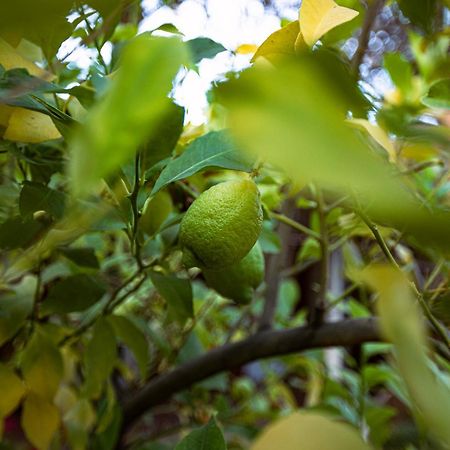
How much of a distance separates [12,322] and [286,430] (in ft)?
1.24

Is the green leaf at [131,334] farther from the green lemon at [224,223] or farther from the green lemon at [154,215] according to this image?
the green lemon at [224,223]

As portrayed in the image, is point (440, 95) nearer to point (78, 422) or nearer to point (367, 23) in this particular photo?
point (367, 23)

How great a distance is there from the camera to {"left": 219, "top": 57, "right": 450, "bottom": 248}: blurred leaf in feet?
0.51

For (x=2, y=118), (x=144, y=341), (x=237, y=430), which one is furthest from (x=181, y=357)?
(x=2, y=118)

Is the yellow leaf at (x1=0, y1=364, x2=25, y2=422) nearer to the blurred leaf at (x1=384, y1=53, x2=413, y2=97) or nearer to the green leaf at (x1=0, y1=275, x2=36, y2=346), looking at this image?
the green leaf at (x1=0, y1=275, x2=36, y2=346)

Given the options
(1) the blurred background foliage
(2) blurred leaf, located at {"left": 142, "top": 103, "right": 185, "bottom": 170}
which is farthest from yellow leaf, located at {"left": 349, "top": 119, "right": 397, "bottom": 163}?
(2) blurred leaf, located at {"left": 142, "top": 103, "right": 185, "bottom": 170}

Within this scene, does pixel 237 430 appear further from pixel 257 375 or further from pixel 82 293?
pixel 257 375

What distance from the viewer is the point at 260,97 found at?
170 mm

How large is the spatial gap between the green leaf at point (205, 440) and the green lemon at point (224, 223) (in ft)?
0.32

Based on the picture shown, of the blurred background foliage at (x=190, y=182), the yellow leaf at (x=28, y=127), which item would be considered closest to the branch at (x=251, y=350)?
the blurred background foliage at (x=190, y=182)

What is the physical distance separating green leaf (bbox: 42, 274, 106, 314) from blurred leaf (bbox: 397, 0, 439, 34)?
0.33 metres

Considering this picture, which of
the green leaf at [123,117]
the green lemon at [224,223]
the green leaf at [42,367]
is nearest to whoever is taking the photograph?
the green leaf at [123,117]

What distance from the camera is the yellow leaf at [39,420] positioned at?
562 mm

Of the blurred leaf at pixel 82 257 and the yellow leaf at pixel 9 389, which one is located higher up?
the blurred leaf at pixel 82 257
